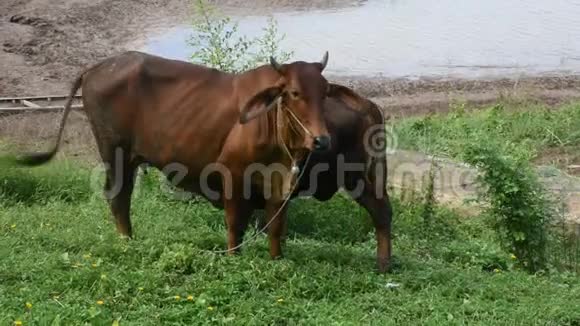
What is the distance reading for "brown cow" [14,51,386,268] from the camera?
6660 mm

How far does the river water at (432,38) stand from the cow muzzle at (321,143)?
11.2 metres

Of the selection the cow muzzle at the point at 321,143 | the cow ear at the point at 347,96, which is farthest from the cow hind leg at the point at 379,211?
the cow muzzle at the point at 321,143

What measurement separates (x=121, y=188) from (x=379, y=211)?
2.01 meters

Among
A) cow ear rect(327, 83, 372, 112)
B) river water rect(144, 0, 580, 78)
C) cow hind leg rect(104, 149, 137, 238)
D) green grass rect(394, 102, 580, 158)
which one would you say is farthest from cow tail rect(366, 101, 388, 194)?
river water rect(144, 0, 580, 78)

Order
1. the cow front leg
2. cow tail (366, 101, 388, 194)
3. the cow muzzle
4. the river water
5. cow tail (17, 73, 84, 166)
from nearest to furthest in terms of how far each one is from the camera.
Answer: the cow muzzle → the cow front leg → cow tail (366, 101, 388, 194) → cow tail (17, 73, 84, 166) → the river water

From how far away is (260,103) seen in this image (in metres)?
6.75

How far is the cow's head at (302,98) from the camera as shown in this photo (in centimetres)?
641

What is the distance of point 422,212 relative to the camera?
9.30 m

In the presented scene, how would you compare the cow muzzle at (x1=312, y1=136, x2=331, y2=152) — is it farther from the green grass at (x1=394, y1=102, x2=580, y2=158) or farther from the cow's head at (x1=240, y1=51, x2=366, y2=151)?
the green grass at (x1=394, y1=102, x2=580, y2=158)

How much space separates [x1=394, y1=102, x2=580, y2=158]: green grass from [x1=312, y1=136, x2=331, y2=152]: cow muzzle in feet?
17.3

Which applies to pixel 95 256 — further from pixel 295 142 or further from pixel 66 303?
pixel 295 142

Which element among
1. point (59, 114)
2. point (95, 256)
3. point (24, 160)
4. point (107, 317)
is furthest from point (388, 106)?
point (107, 317)

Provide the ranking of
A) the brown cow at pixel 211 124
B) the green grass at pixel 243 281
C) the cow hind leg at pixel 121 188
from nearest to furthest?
the green grass at pixel 243 281 → the brown cow at pixel 211 124 → the cow hind leg at pixel 121 188

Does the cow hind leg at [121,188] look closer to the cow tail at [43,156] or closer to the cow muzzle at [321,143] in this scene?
Result: the cow tail at [43,156]
